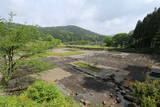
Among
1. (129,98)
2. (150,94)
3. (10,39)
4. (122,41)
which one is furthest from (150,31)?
(10,39)

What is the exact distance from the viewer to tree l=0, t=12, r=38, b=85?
5546 millimetres

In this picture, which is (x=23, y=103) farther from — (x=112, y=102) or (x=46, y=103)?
(x=112, y=102)

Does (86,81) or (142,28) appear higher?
(142,28)

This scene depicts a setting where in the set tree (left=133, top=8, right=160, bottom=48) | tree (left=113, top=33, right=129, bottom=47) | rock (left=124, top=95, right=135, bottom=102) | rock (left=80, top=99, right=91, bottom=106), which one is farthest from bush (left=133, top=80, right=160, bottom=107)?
tree (left=113, top=33, right=129, bottom=47)

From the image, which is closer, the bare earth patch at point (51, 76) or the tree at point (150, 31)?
the bare earth patch at point (51, 76)

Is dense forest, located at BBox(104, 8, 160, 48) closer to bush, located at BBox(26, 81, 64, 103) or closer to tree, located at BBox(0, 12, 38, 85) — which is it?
bush, located at BBox(26, 81, 64, 103)

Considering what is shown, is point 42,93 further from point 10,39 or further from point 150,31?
point 150,31

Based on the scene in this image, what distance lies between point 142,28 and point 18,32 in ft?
126

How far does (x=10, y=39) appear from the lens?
5.64 metres

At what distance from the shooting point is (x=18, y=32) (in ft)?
18.9

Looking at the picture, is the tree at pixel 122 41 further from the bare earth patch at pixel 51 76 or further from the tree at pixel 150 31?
the bare earth patch at pixel 51 76

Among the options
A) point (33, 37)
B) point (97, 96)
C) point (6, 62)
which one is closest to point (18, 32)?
point (33, 37)

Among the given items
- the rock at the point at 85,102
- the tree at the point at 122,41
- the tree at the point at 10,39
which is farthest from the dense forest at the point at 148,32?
the tree at the point at 10,39

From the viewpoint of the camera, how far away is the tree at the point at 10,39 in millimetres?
5546
